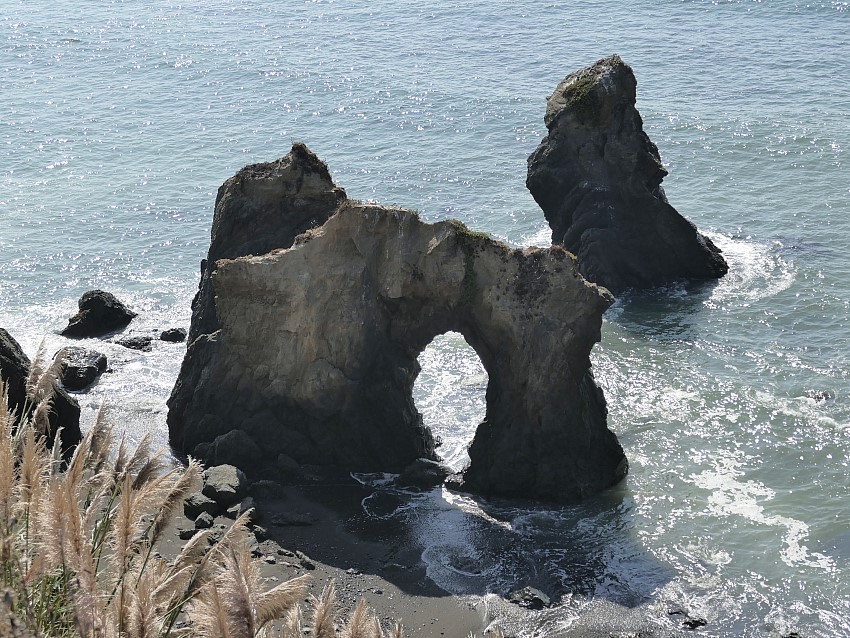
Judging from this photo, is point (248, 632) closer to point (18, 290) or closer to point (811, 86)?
point (18, 290)

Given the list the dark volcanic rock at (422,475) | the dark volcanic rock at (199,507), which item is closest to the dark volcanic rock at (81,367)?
the dark volcanic rock at (199,507)

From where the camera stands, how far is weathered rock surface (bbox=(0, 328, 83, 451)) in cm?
2930

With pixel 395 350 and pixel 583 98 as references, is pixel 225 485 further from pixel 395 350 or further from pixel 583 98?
pixel 583 98

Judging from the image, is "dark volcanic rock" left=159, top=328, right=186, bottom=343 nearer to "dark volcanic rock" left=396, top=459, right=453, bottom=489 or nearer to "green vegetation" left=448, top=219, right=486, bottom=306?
"dark volcanic rock" left=396, top=459, right=453, bottom=489

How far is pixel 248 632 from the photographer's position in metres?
10.0

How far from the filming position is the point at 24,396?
28922 mm

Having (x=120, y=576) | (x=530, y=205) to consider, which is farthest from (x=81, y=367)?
(x=120, y=576)

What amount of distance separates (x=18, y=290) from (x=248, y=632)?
3837 cm

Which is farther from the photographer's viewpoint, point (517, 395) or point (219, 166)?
point (219, 166)

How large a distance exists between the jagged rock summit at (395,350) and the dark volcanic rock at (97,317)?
10107 millimetres

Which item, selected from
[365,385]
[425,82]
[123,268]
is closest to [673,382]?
[365,385]

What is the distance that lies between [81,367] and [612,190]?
2044cm

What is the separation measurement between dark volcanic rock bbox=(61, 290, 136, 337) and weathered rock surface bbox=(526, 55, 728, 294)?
16.3 meters

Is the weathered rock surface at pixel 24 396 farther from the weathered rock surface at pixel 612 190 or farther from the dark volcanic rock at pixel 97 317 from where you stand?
the weathered rock surface at pixel 612 190
